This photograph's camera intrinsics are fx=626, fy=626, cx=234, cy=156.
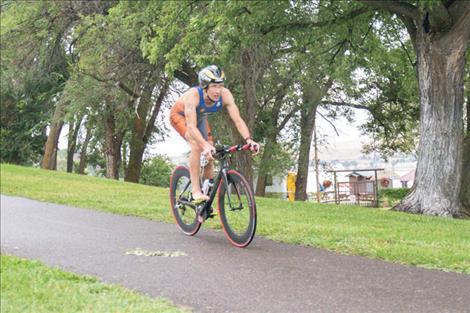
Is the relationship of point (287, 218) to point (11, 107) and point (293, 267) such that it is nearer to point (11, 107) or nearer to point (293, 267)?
point (293, 267)

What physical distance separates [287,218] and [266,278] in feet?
14.6

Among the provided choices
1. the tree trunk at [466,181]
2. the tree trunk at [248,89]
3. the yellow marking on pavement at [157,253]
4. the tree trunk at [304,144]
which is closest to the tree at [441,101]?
the tree trunk at [466,181]

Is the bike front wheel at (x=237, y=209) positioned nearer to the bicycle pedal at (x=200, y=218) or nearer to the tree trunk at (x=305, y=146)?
the bicycle pedal at (x=200, y=218)

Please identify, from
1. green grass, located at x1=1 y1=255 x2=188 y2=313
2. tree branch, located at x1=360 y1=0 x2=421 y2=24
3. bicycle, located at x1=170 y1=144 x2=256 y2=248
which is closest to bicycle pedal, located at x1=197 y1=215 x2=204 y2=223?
bicycle, located at x1=170 y1=144 x2=256 y2=248

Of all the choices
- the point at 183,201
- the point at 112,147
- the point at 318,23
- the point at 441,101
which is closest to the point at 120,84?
the point at 318,23

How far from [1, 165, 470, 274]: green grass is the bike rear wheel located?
2.09ft

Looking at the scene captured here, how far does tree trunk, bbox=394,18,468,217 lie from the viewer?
12578 mm

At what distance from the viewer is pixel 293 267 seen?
548 centimetres

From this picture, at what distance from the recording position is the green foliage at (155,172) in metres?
47.4

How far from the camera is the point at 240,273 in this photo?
5203 millimetres

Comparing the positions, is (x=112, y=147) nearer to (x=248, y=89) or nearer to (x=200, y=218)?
(x=248, y=89)

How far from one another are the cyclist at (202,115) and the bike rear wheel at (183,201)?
0.41 m

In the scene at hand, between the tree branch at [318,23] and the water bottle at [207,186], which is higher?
the tree branch at [318,23]

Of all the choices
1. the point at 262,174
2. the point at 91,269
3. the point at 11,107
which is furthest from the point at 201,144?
the point at 11,107
